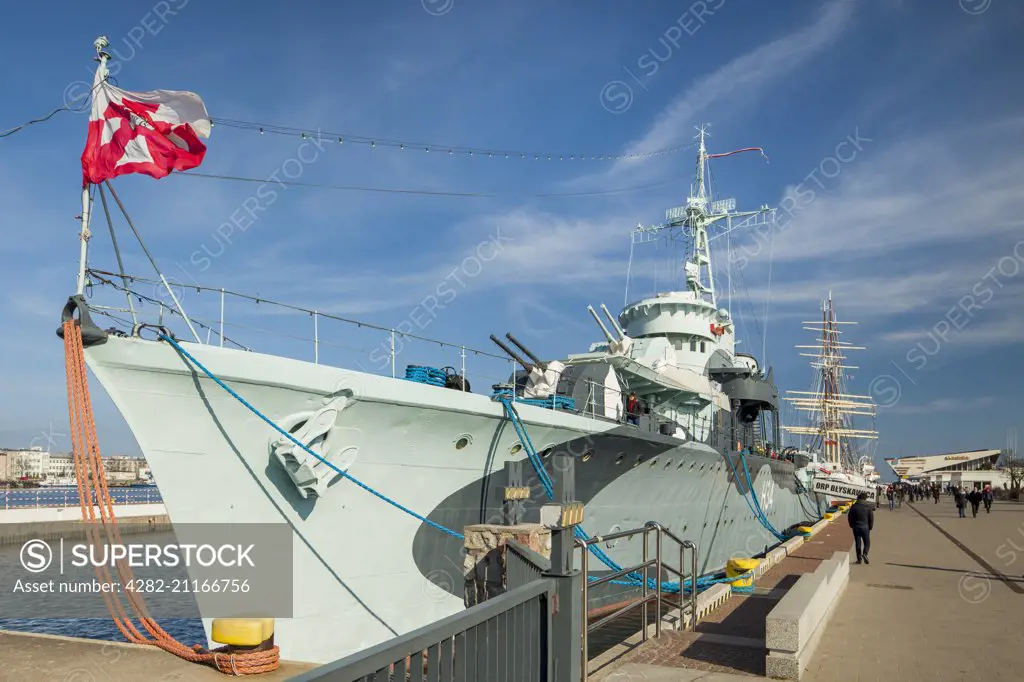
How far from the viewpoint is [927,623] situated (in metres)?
7.35

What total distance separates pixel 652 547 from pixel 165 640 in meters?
8.96

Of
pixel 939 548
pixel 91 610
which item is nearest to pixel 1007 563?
pixel 939 548

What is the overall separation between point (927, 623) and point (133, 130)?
9.64 m

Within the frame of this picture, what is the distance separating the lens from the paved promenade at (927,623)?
5.70 metres

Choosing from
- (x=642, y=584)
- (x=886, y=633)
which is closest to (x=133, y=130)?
(x=642, y=584)

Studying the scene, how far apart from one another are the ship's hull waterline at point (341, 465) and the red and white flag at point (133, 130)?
73.0 inches

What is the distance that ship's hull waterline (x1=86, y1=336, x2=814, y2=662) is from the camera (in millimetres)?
7215

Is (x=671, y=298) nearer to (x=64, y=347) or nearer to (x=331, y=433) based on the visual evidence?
(x=331, y=433)

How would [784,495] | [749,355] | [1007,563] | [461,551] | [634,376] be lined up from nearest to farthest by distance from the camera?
1. [461,551]
2. [1007,563]
3. [634,376]
4. [749,355]
5. [784,495]

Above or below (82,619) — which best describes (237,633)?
above

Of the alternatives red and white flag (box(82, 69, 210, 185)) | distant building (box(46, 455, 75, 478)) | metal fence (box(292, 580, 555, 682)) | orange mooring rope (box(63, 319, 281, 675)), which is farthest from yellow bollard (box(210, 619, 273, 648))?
distant building (box(46, 455, 75, 478))

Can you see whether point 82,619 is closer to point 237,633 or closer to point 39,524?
point 237,633

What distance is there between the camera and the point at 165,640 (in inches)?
272

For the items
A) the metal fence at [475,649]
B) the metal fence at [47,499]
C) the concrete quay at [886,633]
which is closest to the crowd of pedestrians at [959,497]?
the concrete quay at [886,633]
